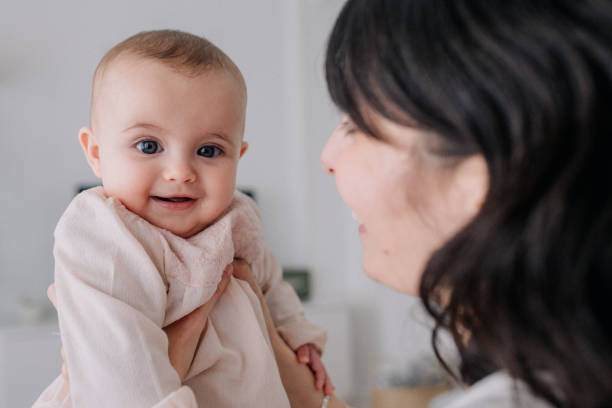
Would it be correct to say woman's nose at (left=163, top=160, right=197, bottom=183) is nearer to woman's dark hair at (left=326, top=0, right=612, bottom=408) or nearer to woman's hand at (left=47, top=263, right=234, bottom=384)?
woman's hand at (left=47, top=263, right=234, bottom=384)

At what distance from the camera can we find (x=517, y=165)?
618 millimetres

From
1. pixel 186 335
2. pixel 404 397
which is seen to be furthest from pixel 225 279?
pixel 404 397

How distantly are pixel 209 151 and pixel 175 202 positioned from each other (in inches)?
4.4

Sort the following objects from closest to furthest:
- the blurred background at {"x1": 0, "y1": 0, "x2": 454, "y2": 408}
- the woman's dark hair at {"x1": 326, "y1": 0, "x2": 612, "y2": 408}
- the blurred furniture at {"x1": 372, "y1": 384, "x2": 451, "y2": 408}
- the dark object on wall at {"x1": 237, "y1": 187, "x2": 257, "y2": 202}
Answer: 1. the woman's dark hair at {"x1": 326, "y1": 0, "x2": 612, "y2": 408}
2. the blurred furniture at {"x1": 372, "y1": 384, "x2": 451, "y2": 408}
3. the blurred background at {"x1": 0, "y1": 0, "x2": 454, "y2": 408}
4. the dark object on wall at {"x1": 237, "y1": 187, "x2": 257, "y2": 202}

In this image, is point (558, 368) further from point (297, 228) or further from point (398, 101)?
point (297, 228)

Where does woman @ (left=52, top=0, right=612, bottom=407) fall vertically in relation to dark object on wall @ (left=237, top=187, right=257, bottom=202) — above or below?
above

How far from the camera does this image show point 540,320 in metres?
0.61

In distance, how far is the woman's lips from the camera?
986 millimetres

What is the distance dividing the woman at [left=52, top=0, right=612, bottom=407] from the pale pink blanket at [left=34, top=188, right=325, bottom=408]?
16.3 inches

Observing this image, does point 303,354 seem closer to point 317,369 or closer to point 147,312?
point 317,369

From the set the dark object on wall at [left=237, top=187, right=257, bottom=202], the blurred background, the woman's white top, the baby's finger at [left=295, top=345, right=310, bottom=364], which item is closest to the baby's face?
the baby's finger at [left=295, top=345, right=310, bottom=364]

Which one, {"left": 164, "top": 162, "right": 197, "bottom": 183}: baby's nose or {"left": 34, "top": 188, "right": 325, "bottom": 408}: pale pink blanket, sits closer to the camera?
{"left": 34, "top": 188, "right": 325, "bottom": 408}: pale pink blanket

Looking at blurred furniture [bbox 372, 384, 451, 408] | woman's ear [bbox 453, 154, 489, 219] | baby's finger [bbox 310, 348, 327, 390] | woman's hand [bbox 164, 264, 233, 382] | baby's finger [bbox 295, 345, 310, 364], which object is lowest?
blurred furniture [bbox 372, 384, 451, 408]

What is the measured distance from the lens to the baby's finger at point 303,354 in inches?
46.1
